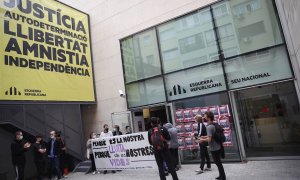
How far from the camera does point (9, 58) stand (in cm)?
1004

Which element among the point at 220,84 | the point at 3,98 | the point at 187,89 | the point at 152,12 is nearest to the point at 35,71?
the point at 3,98

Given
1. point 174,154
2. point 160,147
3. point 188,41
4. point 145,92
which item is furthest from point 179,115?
point 160,147

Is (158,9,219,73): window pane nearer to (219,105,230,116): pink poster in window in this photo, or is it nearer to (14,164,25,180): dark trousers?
(219,105,230,116): pink poster in window

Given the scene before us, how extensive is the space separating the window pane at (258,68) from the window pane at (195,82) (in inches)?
16.6

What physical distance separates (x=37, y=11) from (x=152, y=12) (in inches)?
215

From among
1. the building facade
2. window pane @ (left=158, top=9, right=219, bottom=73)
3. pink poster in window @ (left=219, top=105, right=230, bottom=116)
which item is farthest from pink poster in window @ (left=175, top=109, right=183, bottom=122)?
window pane @ (left=158, top=9, right=219, bottom=73)

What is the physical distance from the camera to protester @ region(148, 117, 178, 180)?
20.3 feet

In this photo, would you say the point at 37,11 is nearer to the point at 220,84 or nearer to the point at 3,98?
the point at 3,98

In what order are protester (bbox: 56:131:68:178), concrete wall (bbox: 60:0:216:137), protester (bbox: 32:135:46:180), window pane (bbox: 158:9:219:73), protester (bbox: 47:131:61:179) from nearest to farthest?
protester (bbox: 32:135:46:180), window pane (bbox: 158:9:219:73), protester (bbox: 47:131:61:179), protester (bbox: 56:131:68:178), concrete wall (bbox: 60:0:216:137)

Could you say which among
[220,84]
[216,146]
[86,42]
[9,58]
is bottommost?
[216,146]

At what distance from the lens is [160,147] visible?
6176 mm

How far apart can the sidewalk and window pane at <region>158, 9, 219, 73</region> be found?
4.09 m

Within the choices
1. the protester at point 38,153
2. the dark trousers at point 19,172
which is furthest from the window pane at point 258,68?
the dark trousers at point 19,172

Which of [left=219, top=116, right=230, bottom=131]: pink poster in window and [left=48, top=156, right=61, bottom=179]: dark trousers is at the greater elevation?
[left=219, top=116, right=230, bottom=131]: pink poster in window
